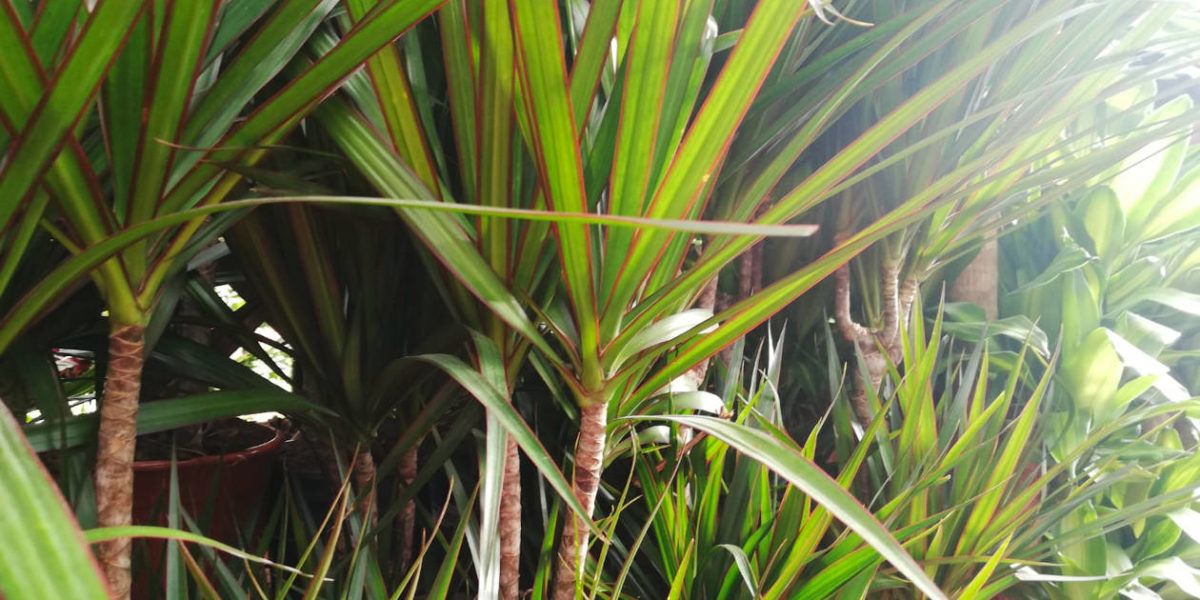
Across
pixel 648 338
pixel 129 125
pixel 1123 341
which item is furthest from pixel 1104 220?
pixel 129 125

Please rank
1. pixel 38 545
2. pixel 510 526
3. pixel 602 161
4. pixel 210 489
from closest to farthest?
1. pixel 38 545
2. pixel 602 161
3. pixel 510 526
4. pixel 210 489

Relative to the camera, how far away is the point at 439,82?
26.7 inches

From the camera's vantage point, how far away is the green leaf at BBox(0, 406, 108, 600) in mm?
172

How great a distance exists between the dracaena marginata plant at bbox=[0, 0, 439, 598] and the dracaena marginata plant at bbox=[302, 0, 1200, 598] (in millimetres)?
67

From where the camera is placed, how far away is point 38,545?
0.59 feet

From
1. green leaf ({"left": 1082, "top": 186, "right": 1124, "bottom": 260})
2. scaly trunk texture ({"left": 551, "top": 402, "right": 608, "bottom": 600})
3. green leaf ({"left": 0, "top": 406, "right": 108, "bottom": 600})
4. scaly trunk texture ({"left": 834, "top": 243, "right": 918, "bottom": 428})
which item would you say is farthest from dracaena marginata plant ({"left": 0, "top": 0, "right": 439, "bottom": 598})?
green leaf ({"left": 1082, "top": 186, "right": 1124, "bottom": 260})

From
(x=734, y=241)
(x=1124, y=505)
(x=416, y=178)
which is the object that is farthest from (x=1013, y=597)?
(x=416, y=178)

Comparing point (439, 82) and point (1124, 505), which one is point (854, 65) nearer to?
point (439, 82)

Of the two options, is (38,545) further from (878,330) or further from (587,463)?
(878,330)

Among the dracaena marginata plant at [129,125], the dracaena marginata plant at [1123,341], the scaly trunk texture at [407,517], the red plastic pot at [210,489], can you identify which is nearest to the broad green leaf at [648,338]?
the dracaena marginata plant at [129,125]

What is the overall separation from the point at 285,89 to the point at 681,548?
0.58 m

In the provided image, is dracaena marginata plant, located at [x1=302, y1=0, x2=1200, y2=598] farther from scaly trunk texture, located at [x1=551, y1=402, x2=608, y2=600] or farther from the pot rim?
the pot rim

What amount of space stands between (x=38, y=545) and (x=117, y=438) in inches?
12.1

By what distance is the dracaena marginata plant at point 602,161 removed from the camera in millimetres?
406
